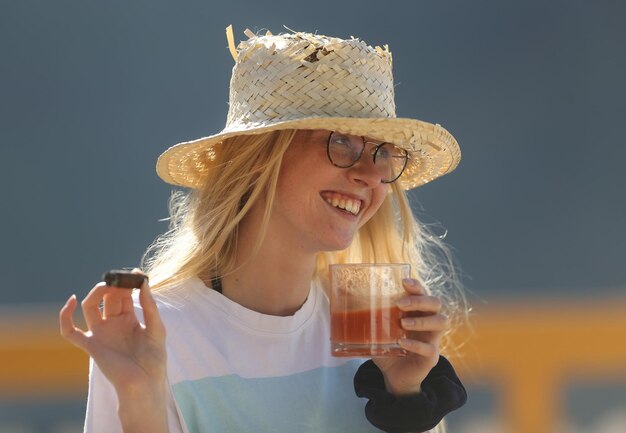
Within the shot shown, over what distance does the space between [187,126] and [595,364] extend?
3477 millimetres

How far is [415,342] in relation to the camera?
240cm

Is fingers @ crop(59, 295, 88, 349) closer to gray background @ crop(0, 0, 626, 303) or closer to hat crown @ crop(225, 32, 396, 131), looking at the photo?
hat crown @ crop(225, 32, 396, 131)

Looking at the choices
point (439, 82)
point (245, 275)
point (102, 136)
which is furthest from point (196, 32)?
point (245, 275)

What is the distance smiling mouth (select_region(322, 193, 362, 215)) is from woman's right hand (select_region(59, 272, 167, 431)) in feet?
2.26

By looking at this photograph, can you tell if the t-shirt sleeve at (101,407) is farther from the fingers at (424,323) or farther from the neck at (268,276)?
the fingers at (424,323)

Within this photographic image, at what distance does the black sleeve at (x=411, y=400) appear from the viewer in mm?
2494

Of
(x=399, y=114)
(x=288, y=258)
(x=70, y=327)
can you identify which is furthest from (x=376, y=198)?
(x=399, y=114)

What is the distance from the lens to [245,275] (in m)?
2.72

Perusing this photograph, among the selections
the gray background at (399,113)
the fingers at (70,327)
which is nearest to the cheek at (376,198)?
the fingers at (70,327)

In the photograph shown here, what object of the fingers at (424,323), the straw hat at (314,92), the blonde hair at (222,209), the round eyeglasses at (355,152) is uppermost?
the straw hat at (314,92)

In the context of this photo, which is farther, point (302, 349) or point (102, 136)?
point (102, 136)

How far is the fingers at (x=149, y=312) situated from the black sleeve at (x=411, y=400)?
2.26 ft

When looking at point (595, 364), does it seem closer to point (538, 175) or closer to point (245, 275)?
point (245, 275)

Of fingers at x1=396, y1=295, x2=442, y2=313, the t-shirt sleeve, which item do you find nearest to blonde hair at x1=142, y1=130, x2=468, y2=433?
the t-shirt sleeve
